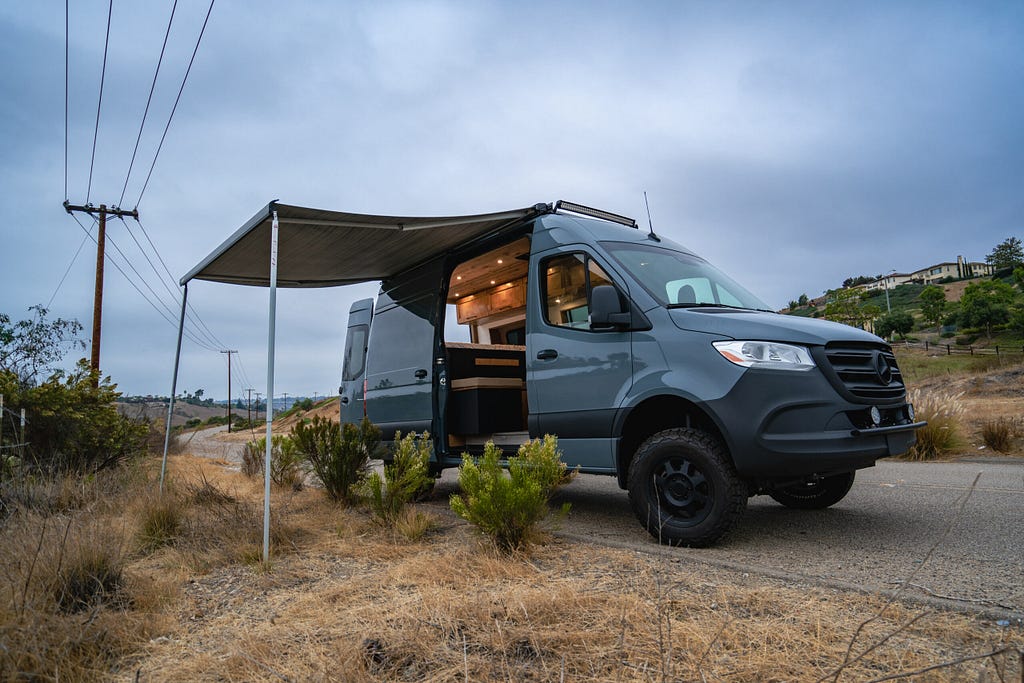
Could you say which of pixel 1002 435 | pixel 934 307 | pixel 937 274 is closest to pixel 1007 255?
pixel 937 274

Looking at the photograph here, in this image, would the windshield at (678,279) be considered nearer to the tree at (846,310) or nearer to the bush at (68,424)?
the bush at (68,424)

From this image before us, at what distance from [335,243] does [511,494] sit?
326 cm

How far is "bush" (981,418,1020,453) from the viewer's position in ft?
26.8

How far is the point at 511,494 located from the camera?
379 centimetres

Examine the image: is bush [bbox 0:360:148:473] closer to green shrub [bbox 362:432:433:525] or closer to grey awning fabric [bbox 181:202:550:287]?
grey awning fabric [bbox 181:202:550:287]

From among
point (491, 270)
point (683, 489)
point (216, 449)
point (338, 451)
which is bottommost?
point (216, 449)

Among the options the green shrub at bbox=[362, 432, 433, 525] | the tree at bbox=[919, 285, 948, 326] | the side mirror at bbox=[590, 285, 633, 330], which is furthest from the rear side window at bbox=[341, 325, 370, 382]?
the tree at bbox=[919, 285, 948, 326]

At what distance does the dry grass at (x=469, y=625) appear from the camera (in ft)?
6.70

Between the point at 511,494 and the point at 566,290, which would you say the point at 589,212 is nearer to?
the point at 566,290

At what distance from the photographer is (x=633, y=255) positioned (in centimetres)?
488

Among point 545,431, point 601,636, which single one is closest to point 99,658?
point 601,636

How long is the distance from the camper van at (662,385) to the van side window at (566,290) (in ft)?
0.04

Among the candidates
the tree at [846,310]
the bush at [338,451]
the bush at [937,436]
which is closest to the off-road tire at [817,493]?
the bush at [338,451]

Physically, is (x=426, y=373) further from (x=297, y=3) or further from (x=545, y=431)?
(x=297, y=3)
